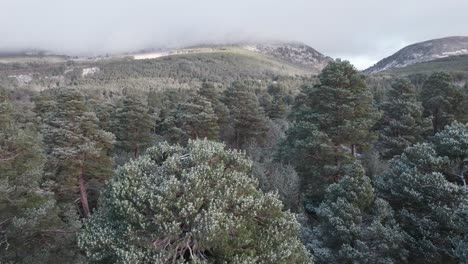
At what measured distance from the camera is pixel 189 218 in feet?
35.4

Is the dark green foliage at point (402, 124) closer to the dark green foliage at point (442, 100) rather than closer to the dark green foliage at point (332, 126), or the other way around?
the dark green foliage at point (332, 126)

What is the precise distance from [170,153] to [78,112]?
17.8 m

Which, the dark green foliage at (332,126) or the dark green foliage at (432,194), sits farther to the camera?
the dark green foliage at (332,126)

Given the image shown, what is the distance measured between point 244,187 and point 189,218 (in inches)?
78.2

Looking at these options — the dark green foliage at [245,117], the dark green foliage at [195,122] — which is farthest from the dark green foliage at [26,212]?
the dark green foliage at [245,117]

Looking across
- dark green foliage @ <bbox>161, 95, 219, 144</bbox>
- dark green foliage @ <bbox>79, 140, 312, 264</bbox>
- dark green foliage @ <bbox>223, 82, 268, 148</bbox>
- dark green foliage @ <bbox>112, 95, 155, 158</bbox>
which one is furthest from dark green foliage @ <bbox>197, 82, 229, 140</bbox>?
dark green foliage @ <bbox>79, 140, 312, 264</bbox>

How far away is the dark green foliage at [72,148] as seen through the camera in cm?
2702

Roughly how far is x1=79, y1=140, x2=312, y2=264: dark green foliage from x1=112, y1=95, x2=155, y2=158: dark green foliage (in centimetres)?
2870

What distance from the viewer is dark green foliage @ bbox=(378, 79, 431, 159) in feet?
98.8

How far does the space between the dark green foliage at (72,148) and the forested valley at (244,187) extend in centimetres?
9

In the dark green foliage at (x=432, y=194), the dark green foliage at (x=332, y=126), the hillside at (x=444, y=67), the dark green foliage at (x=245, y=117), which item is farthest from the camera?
the hillside at (x=444, y=67)

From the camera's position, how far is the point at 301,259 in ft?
41.4

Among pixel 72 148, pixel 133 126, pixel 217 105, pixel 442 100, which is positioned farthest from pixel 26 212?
pixel 442 100

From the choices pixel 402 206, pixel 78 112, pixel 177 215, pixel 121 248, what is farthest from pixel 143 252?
pixel 78 112
